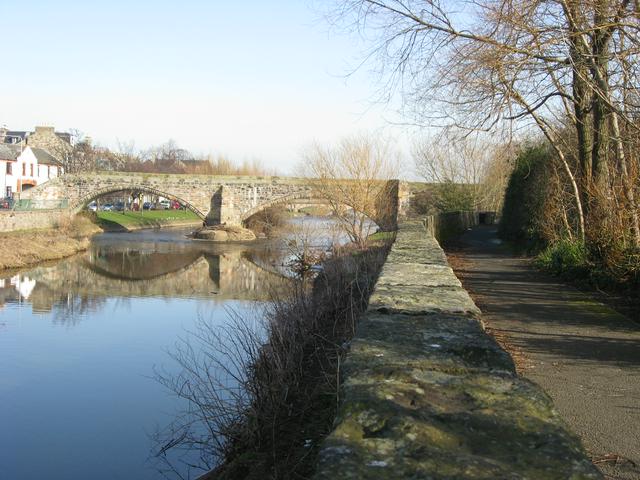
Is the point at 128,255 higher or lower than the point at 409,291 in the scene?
lower

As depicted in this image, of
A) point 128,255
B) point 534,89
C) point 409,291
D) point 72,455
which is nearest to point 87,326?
point 72,455

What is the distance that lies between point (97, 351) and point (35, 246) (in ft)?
60.7

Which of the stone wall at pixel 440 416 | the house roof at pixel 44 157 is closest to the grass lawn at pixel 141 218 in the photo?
the house roof at pixel 44 157

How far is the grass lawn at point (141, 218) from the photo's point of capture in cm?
5312

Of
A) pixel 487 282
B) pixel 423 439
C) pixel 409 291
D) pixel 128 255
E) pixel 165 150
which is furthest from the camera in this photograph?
pixel 165 150

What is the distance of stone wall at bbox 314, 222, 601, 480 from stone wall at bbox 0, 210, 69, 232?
35886mm

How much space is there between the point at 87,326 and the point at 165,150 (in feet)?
314

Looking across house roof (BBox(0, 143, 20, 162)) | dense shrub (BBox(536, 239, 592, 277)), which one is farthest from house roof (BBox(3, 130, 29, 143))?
dense shrub (BBox(536, 239, 592, 277))

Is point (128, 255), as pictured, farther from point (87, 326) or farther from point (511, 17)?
point (511, 17)

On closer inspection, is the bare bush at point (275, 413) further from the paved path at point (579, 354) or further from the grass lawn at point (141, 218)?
the grass lawn at point (141, 218)

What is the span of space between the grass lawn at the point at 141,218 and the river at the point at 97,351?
73.4 feet

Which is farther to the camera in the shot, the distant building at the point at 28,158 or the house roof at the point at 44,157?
the house roof at the point at 44,157

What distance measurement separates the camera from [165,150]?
109 meters

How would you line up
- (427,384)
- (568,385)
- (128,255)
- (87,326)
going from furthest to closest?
(128,255), (87,326), (568,385), (427,384)
